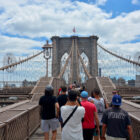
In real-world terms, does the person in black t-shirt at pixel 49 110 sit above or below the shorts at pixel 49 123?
above

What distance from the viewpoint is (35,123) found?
20.6 ft

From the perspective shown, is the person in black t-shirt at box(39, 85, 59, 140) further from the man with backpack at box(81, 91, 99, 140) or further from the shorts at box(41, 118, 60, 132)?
the man with backpack at box(81, 91, 99, 140)

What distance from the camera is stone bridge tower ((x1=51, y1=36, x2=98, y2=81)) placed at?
38.3 metres

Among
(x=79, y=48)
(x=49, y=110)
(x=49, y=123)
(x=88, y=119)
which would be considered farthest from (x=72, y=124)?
(x=79, y=48)

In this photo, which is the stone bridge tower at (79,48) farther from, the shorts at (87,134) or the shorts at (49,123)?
the shorts at (87,134)

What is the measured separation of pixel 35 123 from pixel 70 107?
3.66 meters

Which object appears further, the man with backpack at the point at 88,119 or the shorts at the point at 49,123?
the shorts at the point at 49,123

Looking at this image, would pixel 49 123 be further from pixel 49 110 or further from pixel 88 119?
pixel 88 119

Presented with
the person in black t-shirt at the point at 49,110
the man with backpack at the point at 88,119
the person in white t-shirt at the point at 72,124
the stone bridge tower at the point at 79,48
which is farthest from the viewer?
the stone bridge tower at the point at 79,48

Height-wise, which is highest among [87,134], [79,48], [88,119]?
[79,48]

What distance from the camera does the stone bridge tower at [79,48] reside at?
1507 inches

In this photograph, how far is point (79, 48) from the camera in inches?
1563

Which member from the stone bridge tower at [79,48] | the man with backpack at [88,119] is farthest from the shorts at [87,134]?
the stone bridge tower at [79,48]

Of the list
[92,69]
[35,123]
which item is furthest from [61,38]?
[35,123]
